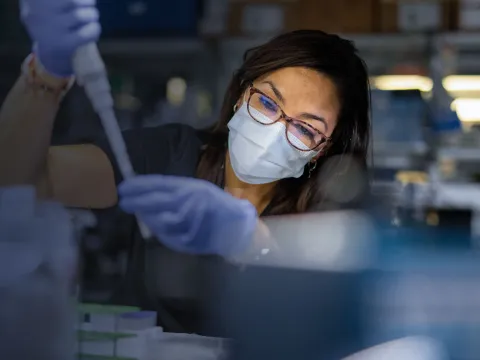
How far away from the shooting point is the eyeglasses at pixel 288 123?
5.00 feet

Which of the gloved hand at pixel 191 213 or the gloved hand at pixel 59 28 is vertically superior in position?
the gloved hand at pixel 59 28

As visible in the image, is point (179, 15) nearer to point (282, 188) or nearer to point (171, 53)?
point (171, 53)

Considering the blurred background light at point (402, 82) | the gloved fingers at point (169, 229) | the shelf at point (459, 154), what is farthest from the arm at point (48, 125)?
the shelf at point (459, 154)

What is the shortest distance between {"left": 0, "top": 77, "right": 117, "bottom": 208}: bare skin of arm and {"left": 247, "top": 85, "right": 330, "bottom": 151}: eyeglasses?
0.35 meters

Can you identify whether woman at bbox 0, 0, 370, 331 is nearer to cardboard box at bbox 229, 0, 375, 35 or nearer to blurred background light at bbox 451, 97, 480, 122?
cardboard box at bbox 229, 0, 375, 35

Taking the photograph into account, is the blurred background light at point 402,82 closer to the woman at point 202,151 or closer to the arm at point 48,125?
the woman at point 202,151

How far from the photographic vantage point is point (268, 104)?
1.54 metres

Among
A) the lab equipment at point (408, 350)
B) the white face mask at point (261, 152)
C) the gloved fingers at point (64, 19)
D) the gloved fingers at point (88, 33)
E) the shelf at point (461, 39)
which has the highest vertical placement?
the gloved fingers at point (64, 19)

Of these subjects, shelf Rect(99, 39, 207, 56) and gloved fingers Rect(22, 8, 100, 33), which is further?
shelf Rect(99, 39, 207, 56)


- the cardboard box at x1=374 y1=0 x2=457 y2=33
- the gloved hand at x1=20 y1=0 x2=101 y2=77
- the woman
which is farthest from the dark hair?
the gloved hand at x1=20 y1=0 x2=101 y2=77

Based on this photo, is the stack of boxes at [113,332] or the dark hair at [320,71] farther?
the stack of boxes at [113,332]

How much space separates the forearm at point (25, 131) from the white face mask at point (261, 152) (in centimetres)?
41

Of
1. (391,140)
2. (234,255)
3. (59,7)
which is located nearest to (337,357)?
(234,255)

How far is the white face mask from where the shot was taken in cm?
152
